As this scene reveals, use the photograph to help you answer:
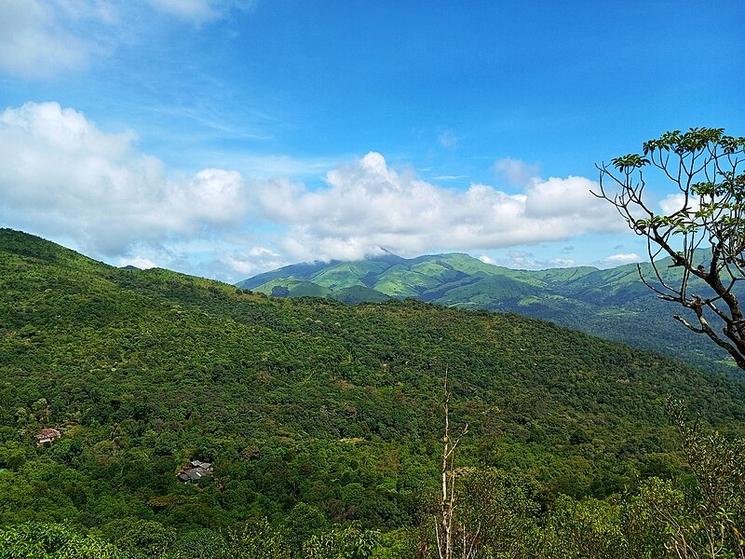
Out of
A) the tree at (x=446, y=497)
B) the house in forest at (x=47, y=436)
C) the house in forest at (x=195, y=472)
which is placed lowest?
the house in forest at (x=195, y=472)

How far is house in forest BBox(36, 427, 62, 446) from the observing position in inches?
2378

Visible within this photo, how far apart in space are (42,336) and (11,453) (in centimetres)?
3439

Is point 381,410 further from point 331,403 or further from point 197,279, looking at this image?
point 197,279

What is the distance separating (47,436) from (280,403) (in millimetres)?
36311

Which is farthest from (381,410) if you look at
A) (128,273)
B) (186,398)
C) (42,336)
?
(128,273)

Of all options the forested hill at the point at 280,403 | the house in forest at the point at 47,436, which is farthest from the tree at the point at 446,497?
the house in forest at the point at 47,436

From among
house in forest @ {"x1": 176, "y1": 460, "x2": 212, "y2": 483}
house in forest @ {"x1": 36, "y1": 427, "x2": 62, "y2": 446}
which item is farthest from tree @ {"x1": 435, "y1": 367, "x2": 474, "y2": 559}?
house in forest @ {"x1": 36, "y1": 427, "x2": 62, "y2": 446}

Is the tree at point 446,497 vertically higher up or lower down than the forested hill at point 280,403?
higher up

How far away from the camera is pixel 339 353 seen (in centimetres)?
11106

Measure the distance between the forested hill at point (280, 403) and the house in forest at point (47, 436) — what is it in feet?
3.06

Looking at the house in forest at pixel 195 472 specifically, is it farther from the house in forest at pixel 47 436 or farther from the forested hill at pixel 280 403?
the house in forest at pixel 47 436

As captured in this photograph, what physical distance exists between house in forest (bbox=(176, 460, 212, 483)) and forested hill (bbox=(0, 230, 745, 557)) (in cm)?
123

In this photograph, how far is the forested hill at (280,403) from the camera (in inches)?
2124

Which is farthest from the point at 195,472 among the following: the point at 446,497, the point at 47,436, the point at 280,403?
the point at 446,497
